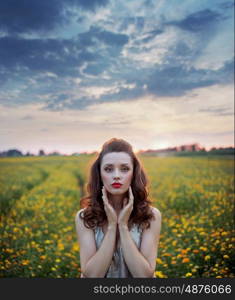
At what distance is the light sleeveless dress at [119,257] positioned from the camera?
69.3 inches

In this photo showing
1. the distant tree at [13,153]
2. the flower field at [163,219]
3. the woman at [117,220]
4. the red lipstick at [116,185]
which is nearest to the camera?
the woman at [117,220]

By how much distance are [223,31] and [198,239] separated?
2.16 m

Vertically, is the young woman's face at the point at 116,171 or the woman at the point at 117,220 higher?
the young woman's face at the point at 116,171

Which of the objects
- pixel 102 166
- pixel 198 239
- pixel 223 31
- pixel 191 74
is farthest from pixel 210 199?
pixel 102 166

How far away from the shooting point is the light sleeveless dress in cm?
176

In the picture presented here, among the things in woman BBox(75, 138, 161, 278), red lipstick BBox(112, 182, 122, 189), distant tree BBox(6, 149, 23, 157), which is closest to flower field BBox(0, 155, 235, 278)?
distant tree BBox(6, 149, 23, 157)

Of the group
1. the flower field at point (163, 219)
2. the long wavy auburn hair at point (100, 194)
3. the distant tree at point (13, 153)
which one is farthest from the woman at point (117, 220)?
the distant tree at point (13, 153)

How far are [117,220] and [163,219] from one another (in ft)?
7.62

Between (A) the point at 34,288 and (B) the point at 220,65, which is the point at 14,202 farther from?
(B) the point at 220,65

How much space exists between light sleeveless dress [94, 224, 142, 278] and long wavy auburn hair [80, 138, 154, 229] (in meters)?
0.04

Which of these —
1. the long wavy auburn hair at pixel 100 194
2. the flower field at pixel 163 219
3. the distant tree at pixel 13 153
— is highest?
the distant tree at pixel 13 153

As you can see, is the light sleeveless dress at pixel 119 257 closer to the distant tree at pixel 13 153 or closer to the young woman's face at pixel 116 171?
the young woman's face at pixel 116 171

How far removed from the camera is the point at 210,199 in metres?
4.14

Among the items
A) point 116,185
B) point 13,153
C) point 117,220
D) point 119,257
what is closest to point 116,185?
point 116,185
